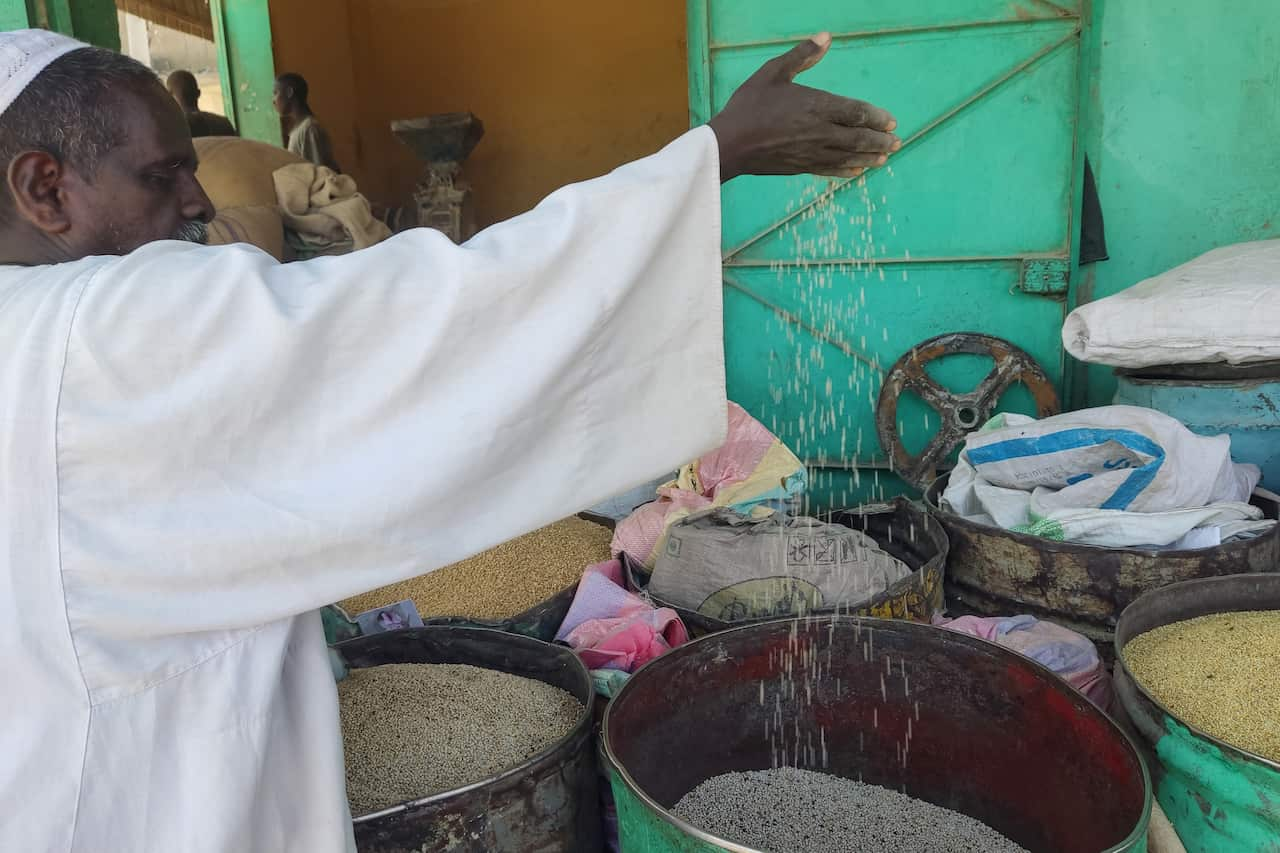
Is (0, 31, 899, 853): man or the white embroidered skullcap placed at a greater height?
the white embroidered skullcap

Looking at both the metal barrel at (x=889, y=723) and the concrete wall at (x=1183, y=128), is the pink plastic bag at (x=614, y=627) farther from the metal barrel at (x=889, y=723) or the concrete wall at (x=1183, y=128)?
the concrete wall at (x=1183, y=128)

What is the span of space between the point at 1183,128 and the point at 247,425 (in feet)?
10.6

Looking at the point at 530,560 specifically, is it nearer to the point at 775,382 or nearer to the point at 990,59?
the point at 775,382

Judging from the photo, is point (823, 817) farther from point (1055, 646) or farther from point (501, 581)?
point (501, 581)

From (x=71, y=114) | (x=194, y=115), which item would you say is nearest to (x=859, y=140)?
(x=71, y=114)

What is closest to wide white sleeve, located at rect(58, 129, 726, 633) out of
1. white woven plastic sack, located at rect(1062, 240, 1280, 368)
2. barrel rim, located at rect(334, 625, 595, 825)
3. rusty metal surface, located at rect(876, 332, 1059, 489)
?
barrel rim, located at rect(334, 625, 595, 825)

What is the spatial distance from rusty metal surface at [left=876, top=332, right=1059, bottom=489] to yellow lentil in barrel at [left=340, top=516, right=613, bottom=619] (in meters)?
1.12

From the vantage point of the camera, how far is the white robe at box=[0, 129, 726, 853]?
2.86 feet

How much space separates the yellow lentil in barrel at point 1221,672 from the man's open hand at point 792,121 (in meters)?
0.95

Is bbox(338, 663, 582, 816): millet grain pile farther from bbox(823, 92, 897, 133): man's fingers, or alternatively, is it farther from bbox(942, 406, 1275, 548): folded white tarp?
bbox(942, 406, 1275, 548): folded white tarp

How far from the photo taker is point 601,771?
1.72 m

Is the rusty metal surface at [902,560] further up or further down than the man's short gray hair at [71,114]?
further down

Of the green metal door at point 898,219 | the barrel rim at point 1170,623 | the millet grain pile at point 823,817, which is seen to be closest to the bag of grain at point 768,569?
the millet grain pile at point 823,817

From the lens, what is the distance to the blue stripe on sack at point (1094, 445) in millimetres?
2260
